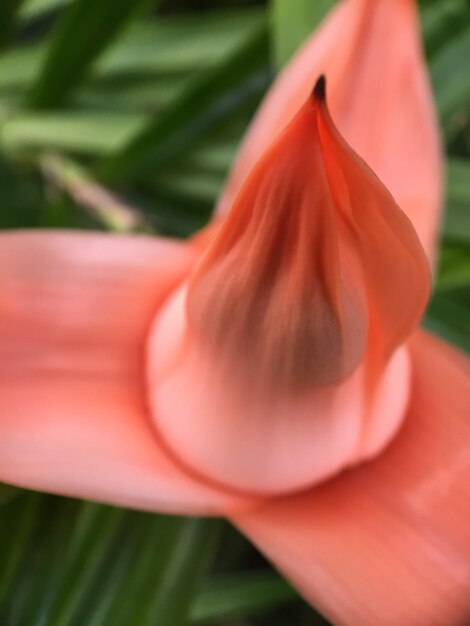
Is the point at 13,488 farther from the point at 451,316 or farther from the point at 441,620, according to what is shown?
the point at 451,316

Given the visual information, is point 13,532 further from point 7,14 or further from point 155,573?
point 7,14

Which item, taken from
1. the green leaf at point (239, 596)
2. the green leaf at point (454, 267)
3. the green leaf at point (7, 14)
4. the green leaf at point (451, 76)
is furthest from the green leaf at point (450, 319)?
the green leaf at point (7, 14)

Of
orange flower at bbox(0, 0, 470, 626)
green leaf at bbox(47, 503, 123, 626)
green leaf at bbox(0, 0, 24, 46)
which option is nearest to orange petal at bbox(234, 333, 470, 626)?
orange flower at bbox(0, 0, 470, 626)

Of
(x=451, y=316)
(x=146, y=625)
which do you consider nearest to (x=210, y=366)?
(x=146, y=625)

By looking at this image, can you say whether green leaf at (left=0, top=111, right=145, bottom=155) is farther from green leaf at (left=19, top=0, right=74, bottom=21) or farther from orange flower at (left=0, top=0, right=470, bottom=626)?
orange flower at (left=0, top=0, right=470, bottom=626)

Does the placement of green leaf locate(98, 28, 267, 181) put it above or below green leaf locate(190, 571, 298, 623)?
above

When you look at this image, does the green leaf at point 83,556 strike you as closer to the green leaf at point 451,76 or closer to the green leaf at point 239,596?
the green leaf at point 239,596

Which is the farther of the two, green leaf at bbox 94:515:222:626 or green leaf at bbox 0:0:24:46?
green leaf at bbox 0:0:24:46

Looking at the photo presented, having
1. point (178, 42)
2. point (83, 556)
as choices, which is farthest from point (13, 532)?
point (178, 42)
